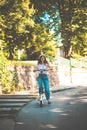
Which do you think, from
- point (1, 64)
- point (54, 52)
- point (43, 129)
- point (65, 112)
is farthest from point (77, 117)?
point (54, 52)

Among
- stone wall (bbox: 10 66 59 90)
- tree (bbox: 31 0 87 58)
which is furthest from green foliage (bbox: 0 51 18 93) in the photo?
tree (bbox: 31 0 87 58)

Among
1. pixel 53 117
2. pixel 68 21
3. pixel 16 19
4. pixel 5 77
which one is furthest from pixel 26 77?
pixel 68 21

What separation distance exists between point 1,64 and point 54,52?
2985 cm

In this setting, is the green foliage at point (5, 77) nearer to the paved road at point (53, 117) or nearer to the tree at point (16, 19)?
the paved road at point (53, 117)

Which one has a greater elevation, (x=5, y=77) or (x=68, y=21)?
(x=68, y=21)

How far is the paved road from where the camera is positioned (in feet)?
30.7

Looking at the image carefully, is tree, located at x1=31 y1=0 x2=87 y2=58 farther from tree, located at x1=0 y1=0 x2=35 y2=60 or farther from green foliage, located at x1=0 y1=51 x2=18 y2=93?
green foliage, located at x1=0 y1=51 x2=18 y2=93

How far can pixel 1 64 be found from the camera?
17.9 m

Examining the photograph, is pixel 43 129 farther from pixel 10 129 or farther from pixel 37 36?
pixel 37 36

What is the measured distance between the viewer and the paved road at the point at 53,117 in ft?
30.7

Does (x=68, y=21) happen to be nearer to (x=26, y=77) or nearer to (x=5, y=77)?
(x=26, y=77)

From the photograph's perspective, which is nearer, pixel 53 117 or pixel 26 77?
pixel 53 117

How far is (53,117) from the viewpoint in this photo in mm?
10641

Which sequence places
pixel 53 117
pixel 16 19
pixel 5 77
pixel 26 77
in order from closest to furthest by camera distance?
1. pixel 53 117
2. pixel 5 77
3. pixel 26 77
4. pixel 16 19
